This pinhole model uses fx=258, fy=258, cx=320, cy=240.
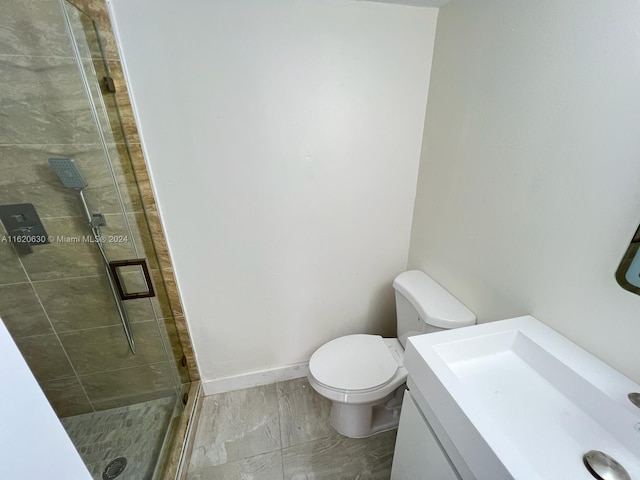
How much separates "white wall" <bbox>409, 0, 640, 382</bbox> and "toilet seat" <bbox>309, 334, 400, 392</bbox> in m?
0.49

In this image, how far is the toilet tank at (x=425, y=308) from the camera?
107 cm

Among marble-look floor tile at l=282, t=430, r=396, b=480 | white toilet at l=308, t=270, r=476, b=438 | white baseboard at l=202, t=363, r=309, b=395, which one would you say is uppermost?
white toilet at l=308, t=270, r=476, b=438

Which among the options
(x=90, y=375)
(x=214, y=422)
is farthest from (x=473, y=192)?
(x=90, y=375)

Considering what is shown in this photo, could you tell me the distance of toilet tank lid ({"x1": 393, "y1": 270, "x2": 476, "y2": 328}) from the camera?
107 cm

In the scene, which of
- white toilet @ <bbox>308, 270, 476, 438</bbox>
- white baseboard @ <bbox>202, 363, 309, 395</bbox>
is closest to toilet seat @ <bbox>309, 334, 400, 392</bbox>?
white toilet @ <bbox>308, 270, 476, 438</bbox>

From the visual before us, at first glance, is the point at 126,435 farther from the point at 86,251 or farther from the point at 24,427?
A: the point at 24,427

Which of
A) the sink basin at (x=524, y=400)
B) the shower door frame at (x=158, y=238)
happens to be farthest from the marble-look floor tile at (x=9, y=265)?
the sink basin at (x=524, y=400)

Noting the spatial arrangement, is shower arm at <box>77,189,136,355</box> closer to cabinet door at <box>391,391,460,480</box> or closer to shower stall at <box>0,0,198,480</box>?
shower stall at <box>0,0,198,480</box>

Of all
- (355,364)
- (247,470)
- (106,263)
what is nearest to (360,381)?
(355,364)

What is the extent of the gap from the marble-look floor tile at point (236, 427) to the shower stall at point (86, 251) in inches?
4.6

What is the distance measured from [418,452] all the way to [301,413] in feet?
2.90

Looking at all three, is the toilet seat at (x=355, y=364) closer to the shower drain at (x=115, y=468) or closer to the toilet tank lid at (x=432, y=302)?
the toilet tank lid at (x=432, y=302)

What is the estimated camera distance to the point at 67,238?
1.09 meters

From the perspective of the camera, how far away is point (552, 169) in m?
0.76
